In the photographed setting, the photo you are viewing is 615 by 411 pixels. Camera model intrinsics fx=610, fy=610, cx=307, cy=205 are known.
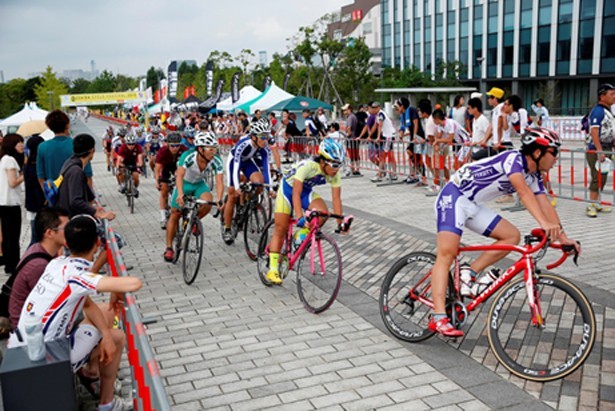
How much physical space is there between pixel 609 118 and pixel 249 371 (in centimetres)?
766

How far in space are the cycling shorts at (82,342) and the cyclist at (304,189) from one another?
8.53 feet

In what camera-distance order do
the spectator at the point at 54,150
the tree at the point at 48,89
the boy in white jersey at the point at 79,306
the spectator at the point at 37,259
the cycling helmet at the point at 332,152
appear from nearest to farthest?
the boy in white jersey at the point at 79,306 → the spectator at the point at 37,259 → the cycling helmet at the point at 332,152 → the spectator at the point at 54,150 → the tree at the point at 48,89

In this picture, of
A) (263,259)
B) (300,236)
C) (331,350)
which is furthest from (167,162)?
(331,350)

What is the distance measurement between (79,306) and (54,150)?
4.38 meters

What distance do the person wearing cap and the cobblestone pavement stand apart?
1251 mm

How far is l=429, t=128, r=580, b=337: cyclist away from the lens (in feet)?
15.4

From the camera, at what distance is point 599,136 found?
32.6ft

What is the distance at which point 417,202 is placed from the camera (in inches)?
505

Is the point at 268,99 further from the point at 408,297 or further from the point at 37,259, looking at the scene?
the point at 37,259

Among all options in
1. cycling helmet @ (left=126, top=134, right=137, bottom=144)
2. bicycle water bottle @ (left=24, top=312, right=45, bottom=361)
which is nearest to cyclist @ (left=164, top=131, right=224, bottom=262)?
bicycle water bottle @ (left=24, top=312, right=45, bottom=361)

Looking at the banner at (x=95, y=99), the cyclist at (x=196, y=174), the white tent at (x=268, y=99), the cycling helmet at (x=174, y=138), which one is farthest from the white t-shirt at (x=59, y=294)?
the banner at (x=95, y=99)

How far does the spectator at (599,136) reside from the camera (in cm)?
948

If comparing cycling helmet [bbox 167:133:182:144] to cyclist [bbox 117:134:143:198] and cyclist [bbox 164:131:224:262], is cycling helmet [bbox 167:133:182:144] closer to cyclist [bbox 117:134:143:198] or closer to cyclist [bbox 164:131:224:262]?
cyclist [bbox 164:131:224:262]

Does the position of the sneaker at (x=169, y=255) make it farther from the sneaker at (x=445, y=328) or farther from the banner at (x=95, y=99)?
the banner at (x=95, y=99)
